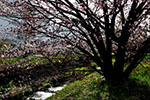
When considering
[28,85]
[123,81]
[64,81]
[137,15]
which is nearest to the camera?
[28,85]

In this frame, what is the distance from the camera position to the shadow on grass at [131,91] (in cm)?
428

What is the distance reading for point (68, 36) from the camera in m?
5.13

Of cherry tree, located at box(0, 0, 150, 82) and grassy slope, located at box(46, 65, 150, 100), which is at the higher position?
cherry tree, located at box(0, 0, 150, 82)

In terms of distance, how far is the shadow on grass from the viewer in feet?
14.0

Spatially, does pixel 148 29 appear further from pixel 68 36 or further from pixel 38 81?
pixel 38 81

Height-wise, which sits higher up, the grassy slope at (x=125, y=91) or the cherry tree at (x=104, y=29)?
the cherry tree at (x=104, y=29)

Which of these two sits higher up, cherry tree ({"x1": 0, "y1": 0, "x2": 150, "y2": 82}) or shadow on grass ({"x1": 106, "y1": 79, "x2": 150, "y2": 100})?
cherry tree ({"x1": 0, "y1": 0, "x2": 150, "y2": 82})

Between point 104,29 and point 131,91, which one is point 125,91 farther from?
point 104,29

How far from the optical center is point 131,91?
4.59 metres

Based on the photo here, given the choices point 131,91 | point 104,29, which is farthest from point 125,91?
point 104,29

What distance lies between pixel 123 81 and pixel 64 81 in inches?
235

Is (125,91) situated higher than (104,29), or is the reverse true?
(104,29)

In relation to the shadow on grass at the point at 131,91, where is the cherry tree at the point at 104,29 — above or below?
above

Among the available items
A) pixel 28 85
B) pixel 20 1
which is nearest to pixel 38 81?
pixel 28 85
